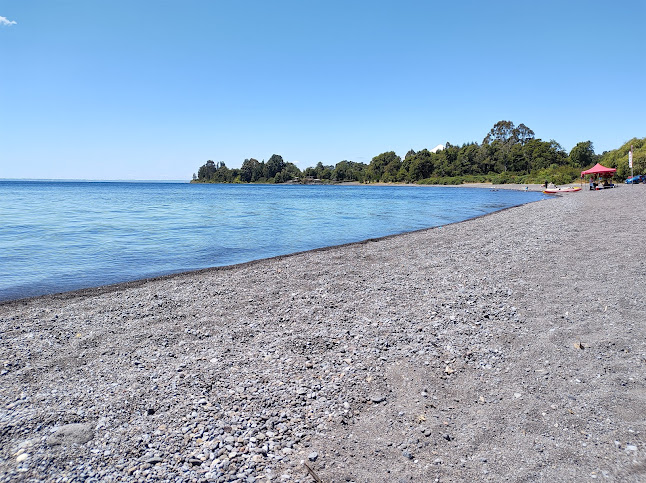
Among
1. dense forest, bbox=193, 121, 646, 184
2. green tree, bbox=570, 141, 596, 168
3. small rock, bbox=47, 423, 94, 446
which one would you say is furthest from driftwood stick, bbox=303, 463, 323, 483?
green tree, bbox=570, 141, 596, 168

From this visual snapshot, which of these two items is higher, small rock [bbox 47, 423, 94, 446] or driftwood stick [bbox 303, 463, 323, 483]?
driftwood stick [bbox 303, 463, 323, 483]

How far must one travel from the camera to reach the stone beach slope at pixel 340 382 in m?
3.81

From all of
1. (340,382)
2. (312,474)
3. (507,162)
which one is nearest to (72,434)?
(312,474)

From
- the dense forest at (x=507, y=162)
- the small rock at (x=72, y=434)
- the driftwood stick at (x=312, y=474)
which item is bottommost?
the small rock at (x=72, y=434)

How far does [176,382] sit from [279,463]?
2287 millimetres

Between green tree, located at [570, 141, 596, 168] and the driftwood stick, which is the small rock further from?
green tree, located at [570, 141, 596, 168]

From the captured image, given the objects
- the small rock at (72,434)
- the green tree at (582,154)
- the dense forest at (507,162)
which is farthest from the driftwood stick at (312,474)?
the green tree at (582,154)

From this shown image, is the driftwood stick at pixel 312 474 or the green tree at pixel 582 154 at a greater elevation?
the green tree at pixel 582 154

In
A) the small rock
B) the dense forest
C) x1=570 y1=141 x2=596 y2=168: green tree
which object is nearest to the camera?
the small rock

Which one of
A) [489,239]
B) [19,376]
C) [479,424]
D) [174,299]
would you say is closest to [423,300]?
[479,424]

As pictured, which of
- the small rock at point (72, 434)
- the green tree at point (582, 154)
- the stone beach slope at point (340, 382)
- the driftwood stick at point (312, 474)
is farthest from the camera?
the green tree at point (582, 154)

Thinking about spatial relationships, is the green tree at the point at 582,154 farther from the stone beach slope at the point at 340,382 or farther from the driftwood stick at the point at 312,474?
the driftwood stick at the point at 312,474

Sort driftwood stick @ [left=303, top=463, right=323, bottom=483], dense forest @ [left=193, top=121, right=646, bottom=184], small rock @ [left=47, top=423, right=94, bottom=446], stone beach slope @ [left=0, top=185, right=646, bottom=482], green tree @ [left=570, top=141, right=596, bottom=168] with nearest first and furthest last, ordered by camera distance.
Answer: driftwood stick @ [left=303, top=463, right=323, bottom=483] → stone beach slope @ [left=0, top=185, right=646, bottom=482] → small rock @ [left=47, top=423, right=94, bottom=446] → dense forest @ [left=193, top=121, right=646, bottom=184] → green tree @ [left=570, top=141, right=596, bottom=168]

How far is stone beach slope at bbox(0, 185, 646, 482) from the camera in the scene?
3811 mm
